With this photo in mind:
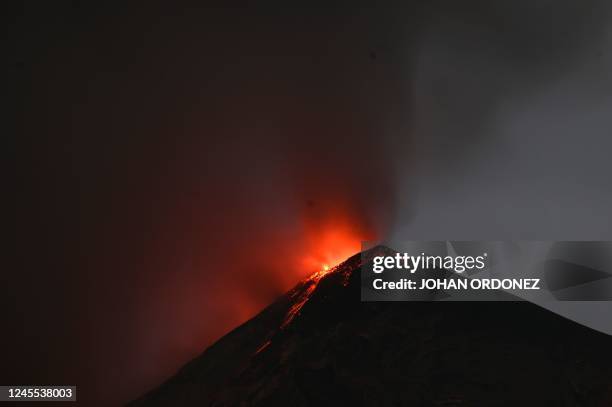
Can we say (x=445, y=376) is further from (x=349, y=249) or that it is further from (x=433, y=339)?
(x=349, y=249)

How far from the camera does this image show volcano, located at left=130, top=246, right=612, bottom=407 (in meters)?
11.3

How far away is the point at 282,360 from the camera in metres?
13.5

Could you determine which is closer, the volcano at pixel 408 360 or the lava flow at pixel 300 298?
the volcano at pixel 408 360

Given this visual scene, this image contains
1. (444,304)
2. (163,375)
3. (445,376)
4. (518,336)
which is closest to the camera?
(445,376)

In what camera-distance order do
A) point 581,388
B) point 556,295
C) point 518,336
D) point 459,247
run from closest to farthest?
point 581,388 → point 518,336 → point 556,295 → point 459,247

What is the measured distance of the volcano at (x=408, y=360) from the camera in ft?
37.0

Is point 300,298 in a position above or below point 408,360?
above

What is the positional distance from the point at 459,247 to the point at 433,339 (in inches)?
260

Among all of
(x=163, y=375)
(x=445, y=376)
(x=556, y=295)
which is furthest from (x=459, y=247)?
(x=163, y=375)

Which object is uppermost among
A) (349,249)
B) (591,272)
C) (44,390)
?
(349,249)

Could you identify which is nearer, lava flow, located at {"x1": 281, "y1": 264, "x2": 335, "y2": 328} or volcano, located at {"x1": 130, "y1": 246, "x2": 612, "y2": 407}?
volcano, located at {"x1": 130, "y1": 246, "x2": 612, "y2": 407}

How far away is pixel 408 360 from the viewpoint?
12547mm

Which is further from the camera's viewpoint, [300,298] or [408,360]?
[300,298]

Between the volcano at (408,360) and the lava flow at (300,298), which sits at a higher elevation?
the lava flow at (300,298)
